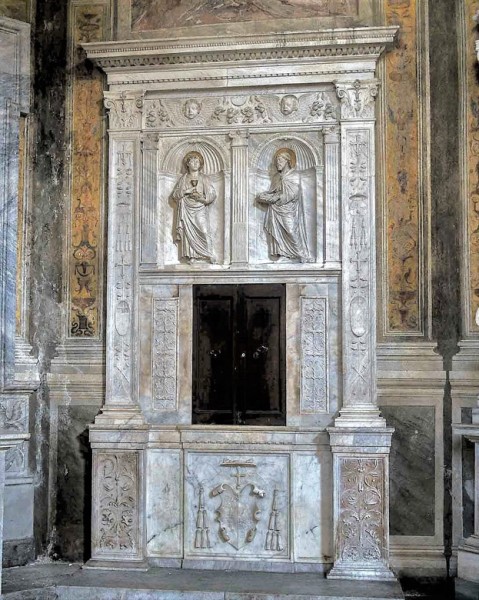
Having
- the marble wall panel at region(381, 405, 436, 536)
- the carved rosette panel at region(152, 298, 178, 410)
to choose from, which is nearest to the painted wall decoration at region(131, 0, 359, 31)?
the carved rosette panel at region(152, 298, 178, 410)

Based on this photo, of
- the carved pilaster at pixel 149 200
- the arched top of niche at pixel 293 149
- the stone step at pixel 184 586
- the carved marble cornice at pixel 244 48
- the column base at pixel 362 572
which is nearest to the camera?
the stone step at pixel 184 586

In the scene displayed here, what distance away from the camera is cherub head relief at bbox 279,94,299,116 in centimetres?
725

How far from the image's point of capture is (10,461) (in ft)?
23.7

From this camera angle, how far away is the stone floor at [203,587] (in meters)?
6.43

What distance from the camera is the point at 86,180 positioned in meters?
7.57

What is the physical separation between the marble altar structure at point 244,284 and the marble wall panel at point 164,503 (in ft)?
0.04

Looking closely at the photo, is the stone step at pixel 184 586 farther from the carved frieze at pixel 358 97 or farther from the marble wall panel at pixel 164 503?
the carved frieze at pixel 358 97

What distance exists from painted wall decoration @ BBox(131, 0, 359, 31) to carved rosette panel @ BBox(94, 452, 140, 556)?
142 inches

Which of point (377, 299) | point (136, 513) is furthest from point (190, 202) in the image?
point (136, 513)

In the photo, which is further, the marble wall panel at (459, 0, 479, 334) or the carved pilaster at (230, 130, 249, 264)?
the carved pilaster at (230, 130, 249, 264)

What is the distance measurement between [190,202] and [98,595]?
315 cm

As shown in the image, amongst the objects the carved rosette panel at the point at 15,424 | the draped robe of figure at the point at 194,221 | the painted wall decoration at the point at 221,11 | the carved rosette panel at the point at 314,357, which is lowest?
the carved rosette panel at the point at 15,424

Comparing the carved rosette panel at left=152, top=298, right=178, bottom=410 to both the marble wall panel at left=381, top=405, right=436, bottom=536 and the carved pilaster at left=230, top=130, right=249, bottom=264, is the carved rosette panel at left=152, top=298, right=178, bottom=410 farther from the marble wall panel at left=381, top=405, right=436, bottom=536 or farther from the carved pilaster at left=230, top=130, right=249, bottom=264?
the marble wall panel at left=381, top=405, right=436, bottom=536

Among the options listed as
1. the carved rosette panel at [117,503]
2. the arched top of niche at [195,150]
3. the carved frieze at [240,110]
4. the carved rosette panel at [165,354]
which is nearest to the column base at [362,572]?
the carved rosette panel at [117,503]
